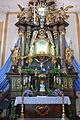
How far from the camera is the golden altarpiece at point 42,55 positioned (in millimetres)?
6379

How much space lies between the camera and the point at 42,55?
711 cm

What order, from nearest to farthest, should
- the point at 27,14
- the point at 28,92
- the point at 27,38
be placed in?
the point at 28,92 < the point at 27,38 < the point at 27,14

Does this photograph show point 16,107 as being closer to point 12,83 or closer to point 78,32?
point 12,83

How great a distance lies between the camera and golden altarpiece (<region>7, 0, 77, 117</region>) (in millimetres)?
6379

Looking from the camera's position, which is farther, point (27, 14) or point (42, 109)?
point (27, 14)

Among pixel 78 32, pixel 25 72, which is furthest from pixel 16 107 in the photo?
pixel 78 32

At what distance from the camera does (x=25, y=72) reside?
6.52 meters

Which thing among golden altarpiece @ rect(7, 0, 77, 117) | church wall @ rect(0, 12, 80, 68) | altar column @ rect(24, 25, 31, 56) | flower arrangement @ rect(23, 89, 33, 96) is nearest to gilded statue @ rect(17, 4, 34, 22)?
golden altarpiece @ rect(7, 0, 77, 117)

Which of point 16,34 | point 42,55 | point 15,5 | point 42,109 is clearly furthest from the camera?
point 15,5

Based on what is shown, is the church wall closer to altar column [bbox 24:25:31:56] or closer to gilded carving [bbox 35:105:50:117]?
altar column [bbox 24:25:31:56]

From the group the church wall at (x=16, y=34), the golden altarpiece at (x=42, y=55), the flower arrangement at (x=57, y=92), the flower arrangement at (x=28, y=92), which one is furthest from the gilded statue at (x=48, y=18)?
the flower arrangement at (x=28, y=92)

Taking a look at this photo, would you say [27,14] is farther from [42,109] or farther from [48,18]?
[42,109]

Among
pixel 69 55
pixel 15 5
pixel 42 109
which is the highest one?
pixel 15 5

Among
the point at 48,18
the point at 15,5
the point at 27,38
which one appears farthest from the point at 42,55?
the point at 15,5
